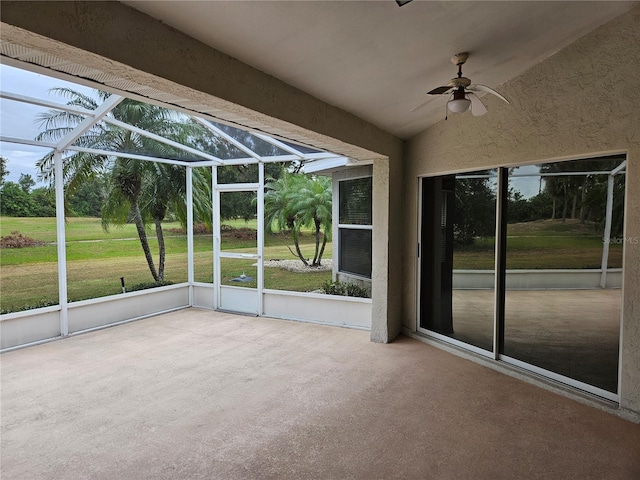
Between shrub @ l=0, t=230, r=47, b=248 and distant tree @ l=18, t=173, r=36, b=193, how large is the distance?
56 centimetres

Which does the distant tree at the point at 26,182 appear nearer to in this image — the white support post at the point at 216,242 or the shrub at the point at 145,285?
the shrub at the point at 145,285

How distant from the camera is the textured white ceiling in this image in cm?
206

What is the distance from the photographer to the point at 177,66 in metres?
2.11

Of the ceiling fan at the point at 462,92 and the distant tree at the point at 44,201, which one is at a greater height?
the ceiling fan at the point at 462,92

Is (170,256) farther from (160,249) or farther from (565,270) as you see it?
(565,270)

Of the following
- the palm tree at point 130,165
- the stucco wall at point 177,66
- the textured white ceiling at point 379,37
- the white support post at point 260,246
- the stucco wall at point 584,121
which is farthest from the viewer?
the white support post at point 260,246

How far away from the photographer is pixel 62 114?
434 centimetres

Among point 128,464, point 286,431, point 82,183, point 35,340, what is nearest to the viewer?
point 128,464

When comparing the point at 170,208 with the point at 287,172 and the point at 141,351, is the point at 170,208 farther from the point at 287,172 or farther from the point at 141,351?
the point at 141,351

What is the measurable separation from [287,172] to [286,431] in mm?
4590

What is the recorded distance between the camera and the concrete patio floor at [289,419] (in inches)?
93.4

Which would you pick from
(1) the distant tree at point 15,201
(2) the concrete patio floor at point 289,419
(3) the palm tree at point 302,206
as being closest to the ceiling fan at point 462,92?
(2) the concrete patio floor at point 289,419

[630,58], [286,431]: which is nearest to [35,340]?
[286,431]

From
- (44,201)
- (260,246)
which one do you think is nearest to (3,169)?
(44,201)
